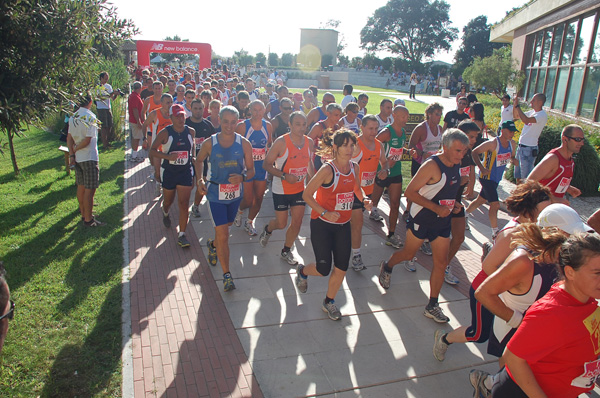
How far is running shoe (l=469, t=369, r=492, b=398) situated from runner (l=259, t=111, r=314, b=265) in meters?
2.94

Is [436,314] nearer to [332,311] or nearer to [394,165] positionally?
[332,311]

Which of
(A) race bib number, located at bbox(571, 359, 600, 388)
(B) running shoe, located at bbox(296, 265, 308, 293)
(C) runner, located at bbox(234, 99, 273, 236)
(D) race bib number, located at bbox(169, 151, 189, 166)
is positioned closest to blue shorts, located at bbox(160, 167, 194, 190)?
(D) race bib number, located at bbox(169, 151, 189, 166)

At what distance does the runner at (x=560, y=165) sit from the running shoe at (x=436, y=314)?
1840 mm

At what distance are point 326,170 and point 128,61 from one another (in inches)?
1411

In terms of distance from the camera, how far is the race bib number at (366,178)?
6309mm

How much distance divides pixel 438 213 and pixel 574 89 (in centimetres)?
1577

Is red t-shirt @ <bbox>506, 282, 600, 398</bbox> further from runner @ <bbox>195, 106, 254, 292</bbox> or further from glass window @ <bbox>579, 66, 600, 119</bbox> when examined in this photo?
glass window @ <bbox>579, 66, 600, 119</bbox>

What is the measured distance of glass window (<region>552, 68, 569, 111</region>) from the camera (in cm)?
1759

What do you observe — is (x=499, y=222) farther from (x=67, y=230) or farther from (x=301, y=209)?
(x=67, y=230)

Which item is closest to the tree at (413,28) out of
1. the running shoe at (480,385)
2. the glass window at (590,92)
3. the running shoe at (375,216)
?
the glass window at (590,92)

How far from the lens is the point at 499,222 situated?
27.0ft

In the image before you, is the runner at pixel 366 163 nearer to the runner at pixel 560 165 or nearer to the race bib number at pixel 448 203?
the race bib number at pixel 448 203

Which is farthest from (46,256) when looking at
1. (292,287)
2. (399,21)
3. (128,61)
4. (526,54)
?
(399,21)

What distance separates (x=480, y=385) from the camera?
3.42 meters
